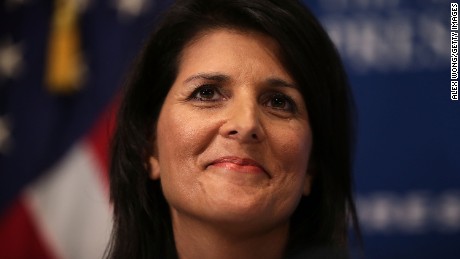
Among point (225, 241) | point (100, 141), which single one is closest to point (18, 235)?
point (100, 141)

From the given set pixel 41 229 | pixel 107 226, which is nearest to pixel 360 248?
pixel 107 226

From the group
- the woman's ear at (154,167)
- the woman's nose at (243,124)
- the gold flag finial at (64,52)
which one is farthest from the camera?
the gold flag finial at (64,52)

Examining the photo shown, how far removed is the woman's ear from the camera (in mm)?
1357

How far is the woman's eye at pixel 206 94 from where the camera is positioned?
124 cm

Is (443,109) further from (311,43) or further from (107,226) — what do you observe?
(107,226)

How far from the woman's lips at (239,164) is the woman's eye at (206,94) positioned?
127 mm

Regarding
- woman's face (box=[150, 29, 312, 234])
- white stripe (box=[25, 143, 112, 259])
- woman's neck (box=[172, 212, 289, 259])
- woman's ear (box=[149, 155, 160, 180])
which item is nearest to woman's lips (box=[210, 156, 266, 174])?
woman's face (box=[150, 29, 312, 234])

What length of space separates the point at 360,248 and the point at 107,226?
898 mm

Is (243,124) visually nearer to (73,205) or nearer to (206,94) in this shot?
(206,94)

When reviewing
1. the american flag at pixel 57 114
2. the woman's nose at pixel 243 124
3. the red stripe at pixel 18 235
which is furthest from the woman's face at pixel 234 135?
the red stripe at pixel 18 235

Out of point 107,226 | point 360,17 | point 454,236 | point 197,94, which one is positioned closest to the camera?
point 197,94

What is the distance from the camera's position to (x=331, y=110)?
1338 mm

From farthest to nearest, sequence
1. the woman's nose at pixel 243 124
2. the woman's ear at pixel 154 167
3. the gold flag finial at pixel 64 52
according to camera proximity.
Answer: the gold flag finial at pixel 64 52
the woman's ear at pixel 154 167
the woman's nose at pixel 243 124

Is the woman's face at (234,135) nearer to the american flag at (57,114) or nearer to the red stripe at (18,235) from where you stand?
the american flag at (57,114)
